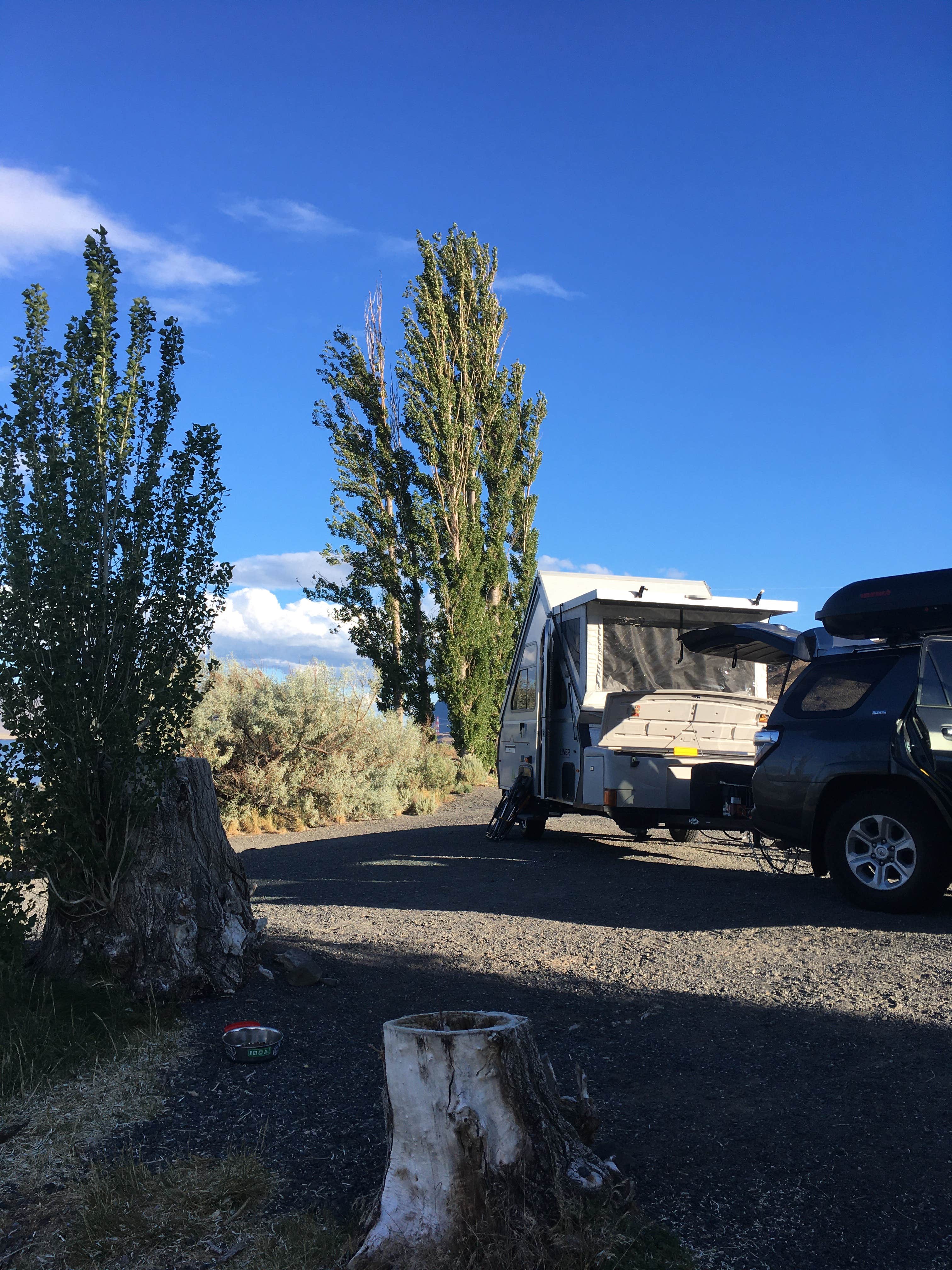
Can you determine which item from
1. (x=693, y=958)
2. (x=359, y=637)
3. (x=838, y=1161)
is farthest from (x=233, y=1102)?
(x=359, y=637)

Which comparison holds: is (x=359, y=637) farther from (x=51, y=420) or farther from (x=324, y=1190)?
(x=324, y=1190)

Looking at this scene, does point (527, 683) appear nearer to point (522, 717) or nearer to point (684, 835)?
point (522, 717)

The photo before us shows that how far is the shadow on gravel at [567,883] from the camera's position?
7.09 metres

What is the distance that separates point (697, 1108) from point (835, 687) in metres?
4.22

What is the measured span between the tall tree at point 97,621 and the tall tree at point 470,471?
1692 centimetres

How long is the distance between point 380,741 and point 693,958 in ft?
37.4

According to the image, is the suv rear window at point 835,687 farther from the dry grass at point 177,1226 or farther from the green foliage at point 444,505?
the green foliage at point 444,505

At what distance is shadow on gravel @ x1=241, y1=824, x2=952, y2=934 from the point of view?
7086mm

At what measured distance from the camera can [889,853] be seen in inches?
263

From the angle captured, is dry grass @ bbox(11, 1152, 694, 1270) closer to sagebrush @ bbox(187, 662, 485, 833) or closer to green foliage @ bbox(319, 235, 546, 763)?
sagebrush @ bbox(187, 662, 485, 833)

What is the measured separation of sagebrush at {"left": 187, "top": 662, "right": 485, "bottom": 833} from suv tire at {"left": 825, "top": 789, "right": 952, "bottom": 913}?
9.49m

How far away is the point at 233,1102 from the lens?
379 cm

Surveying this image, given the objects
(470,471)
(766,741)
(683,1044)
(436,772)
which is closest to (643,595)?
(766,741)

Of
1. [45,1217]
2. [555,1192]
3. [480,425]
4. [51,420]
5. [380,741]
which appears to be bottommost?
[45,1217]
